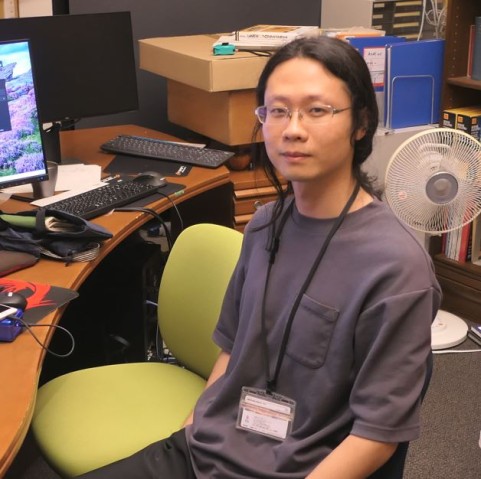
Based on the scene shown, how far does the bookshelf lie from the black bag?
1670 mm

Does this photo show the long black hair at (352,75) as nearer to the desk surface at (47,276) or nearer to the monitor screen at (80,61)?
the desk surface at (47,276)

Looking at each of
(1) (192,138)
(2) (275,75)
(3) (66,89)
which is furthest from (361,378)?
(1) (192,138)

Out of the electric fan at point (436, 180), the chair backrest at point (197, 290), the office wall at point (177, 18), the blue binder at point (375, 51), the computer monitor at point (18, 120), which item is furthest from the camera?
the office wall at point (177, 18)

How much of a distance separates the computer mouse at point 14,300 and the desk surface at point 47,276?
0.06m

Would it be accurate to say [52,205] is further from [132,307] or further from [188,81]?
[188,81]

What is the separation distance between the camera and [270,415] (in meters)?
1.31

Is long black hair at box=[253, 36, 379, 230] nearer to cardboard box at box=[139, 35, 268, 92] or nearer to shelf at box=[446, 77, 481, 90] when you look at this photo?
cardboard box at box=[139, 35, 268, 92]

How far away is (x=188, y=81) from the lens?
2.76 meters

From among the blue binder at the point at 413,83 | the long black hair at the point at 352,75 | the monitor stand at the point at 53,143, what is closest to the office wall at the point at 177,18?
the monitor stand at the point at 53,143

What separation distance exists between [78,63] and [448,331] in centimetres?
173

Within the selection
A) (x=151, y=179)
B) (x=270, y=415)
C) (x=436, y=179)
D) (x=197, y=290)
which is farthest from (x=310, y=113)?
(x=436, y=179)

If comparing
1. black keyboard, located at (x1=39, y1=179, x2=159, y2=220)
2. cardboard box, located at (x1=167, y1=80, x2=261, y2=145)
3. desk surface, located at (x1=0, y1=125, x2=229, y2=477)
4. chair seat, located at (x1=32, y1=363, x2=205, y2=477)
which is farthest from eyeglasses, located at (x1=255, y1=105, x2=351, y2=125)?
cardboard box, located at (x1=167, y1=80, x2=261, y2=145)

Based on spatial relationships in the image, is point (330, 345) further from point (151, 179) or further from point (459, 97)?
point (459, 97)

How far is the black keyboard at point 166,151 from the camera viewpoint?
2.64 meters
